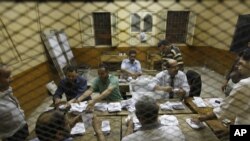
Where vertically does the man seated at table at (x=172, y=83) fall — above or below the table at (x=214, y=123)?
above

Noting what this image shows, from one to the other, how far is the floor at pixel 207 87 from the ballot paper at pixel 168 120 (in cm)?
205

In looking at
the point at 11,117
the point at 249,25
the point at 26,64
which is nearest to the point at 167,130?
the point at 11,117

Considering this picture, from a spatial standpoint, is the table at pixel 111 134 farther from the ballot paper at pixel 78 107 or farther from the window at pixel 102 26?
the window at pixel 102 26

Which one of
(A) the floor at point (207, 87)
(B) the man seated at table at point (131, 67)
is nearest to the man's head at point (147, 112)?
(B) the man seated at table at point (131, 67)

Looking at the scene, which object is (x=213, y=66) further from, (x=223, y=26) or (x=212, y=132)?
(x=212, y=132)

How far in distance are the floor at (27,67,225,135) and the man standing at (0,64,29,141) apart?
1472 millimetres

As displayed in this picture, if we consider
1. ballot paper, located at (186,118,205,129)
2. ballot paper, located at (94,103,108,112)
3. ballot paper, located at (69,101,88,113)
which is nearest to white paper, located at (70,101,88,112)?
ballot paper, located at (69,101,88,113)

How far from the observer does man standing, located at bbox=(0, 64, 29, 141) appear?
1635mm

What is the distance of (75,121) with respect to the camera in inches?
72.6

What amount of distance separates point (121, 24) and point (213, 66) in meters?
2.45

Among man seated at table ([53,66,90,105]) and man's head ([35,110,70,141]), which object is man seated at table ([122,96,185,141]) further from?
man seated at table ([53,66,90,105])

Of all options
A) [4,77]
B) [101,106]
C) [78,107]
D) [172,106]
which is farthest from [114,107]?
[4,77]

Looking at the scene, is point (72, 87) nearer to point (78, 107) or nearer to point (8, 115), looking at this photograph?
point (78, 107)

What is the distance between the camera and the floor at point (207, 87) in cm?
356
